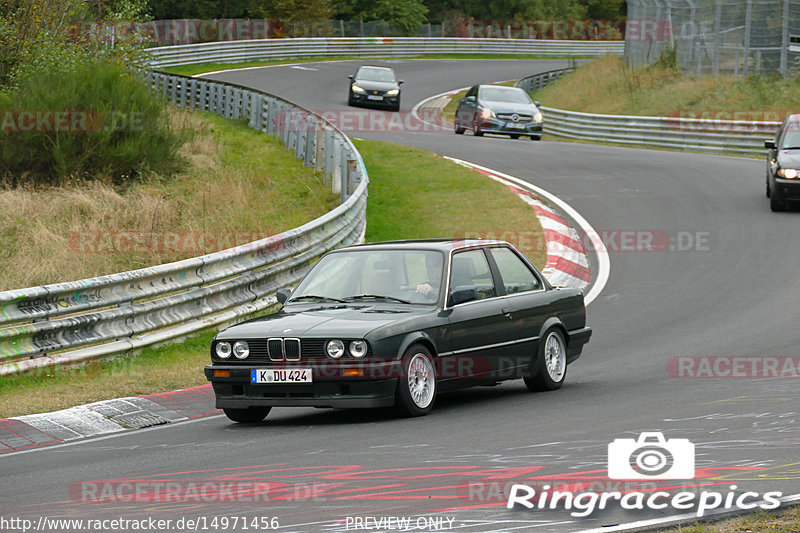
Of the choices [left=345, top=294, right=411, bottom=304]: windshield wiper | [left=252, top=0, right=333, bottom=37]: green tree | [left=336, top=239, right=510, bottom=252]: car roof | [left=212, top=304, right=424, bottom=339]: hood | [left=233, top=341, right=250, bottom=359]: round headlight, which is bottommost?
[left=233, top=341, right=250, bottom=359]: round headlight

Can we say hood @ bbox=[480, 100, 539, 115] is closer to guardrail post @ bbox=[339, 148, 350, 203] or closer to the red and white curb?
the red and white curb

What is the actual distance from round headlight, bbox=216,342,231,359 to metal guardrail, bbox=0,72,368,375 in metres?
2.71

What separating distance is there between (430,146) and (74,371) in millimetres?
19660

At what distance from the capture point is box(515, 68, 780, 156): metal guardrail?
3103 centimetres

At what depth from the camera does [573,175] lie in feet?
86.3

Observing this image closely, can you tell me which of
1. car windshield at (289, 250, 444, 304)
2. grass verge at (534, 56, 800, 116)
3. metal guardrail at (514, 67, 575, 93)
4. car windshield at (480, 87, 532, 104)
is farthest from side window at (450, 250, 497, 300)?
metal guardrail at (514, 67, 575, 93)

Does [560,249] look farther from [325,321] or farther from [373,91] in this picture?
[373,91]

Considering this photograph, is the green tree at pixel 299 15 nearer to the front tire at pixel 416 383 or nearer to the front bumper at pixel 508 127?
the front bumper at pixel 508 127

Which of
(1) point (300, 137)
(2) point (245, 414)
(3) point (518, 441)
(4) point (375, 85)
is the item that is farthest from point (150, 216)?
(4) point (375, 85)

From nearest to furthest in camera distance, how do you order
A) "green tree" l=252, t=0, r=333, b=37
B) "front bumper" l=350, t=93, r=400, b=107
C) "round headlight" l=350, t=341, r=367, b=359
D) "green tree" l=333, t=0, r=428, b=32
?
"round headlight" l=350, t=341, r=367, b=359, "front bumper" l=350, t=93, r=400, b=107, "green tree" l=252, t=0, r=333, b=37, "green tree" l=333, t=0, r=428, b=32

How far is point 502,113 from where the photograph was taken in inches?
1326

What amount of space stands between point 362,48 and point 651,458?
60435mm

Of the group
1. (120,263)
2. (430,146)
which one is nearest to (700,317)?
(120,263)

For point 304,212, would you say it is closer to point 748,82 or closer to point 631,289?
point 631,289
